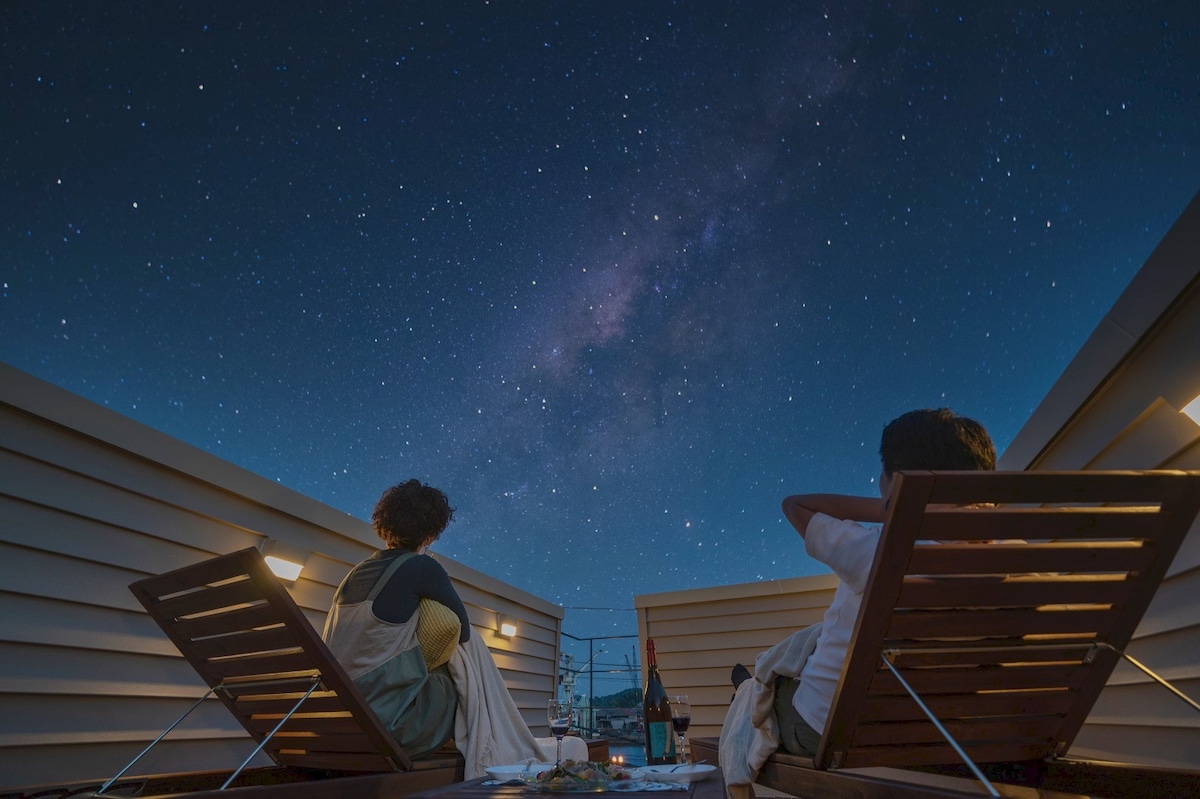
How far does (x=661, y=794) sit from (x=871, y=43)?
6.44 metres

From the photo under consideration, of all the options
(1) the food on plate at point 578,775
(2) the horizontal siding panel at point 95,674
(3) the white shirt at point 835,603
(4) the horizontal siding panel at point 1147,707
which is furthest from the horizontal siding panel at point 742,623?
(1) the food on plate at point 578,775

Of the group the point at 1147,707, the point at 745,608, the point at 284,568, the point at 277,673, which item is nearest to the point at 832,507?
the point at 1147,707

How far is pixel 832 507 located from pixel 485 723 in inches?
58.4

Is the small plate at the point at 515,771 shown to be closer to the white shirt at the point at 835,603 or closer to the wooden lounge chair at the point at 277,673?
the wooden lounge chair at the point at 277,673

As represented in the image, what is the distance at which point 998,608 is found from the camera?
127 centimetres

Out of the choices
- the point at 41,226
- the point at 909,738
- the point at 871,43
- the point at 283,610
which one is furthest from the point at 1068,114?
the point at 41,226

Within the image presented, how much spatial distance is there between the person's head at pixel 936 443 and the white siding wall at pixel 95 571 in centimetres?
292

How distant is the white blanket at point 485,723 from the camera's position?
2043mm

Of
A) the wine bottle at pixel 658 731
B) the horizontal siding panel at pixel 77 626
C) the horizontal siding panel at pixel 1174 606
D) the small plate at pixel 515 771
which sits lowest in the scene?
the small plate at pixel 515 771

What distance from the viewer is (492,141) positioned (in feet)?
22.4

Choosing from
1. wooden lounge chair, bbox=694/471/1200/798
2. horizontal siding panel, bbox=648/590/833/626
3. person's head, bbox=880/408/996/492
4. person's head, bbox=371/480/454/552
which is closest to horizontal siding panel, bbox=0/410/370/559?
person's head, bbox=371/480/454/552

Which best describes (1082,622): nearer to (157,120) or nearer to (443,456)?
(157,120)

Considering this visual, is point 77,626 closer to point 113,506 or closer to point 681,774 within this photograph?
point 113,506

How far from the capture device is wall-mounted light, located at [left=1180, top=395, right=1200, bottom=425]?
4.58 ft
